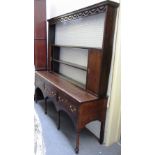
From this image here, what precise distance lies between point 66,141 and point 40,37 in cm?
227

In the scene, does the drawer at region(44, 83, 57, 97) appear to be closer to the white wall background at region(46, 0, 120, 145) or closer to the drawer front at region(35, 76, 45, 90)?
the drawer front at region(35, 76, 45, 90)

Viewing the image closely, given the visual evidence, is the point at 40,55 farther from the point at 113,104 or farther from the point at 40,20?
the point at 113,104

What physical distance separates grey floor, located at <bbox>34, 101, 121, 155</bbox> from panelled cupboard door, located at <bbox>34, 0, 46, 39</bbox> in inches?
71.8

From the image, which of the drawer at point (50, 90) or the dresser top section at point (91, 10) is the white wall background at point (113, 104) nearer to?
the dresser top section at point (91, 10)

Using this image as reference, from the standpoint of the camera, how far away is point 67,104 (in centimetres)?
210

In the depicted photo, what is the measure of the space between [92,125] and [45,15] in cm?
252

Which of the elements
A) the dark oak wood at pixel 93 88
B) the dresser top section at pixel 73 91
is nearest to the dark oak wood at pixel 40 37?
the dresser top section at pixel 73 91

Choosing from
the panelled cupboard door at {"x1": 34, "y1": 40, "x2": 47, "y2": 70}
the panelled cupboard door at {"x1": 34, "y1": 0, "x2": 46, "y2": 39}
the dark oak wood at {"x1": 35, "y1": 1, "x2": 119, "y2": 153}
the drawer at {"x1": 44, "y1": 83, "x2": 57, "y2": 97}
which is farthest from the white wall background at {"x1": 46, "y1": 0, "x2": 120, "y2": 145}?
the panelled cupboard door at {"x1": 34, "y1": 40, "x2": 47, "y2": 70}

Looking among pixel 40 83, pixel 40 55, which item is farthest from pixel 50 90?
pixel 40 55

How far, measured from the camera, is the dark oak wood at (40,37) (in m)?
3.34

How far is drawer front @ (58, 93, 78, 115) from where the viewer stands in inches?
76.7
